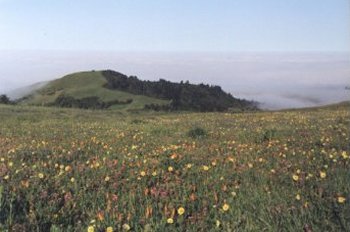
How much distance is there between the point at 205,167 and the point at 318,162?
1877 mm

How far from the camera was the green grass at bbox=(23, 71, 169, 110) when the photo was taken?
9546cm

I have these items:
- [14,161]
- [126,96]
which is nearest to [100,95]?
[126,96]

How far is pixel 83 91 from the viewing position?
10769 cm

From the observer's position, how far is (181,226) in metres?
6.35

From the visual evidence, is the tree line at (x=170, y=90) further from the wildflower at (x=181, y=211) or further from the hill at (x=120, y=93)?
the wildflower at (x=181, y=211)

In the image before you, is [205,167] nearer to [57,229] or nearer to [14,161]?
[57,229]

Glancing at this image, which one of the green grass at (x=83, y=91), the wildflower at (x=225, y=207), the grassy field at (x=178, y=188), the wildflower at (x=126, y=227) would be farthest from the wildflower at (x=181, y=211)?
the green grass at (x=83, y=91)

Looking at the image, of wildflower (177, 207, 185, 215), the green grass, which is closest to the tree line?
the green grass

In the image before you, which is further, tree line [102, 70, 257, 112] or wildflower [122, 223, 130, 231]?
tree line [102, 70, 257, 112]

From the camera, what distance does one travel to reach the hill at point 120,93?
94.1m

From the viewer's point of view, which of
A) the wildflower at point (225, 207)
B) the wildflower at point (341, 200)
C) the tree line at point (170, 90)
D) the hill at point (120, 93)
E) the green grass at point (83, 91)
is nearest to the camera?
the wildflower at point (341, 200)

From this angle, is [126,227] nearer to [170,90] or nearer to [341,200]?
[341,200]

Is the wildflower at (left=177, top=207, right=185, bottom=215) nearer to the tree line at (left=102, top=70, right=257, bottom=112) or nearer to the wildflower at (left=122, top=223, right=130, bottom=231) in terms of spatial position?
the wildflower at (left=122, top=223, right=130, bottom=231)

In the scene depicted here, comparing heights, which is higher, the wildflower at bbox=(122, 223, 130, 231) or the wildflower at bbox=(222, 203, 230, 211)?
the wildflower at bbox=(222, 203, 230, 211)
